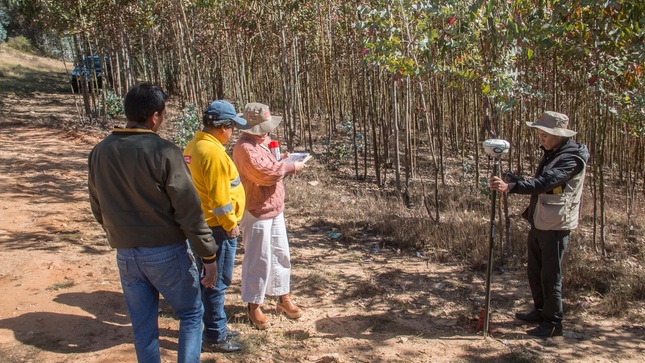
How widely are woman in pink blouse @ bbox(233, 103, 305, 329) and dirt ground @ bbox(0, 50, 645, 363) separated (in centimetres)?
32

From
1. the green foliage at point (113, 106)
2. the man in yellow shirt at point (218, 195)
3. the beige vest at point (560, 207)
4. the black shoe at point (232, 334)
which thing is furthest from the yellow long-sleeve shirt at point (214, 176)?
the green foliage at point (113, 106)

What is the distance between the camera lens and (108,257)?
17.7ft

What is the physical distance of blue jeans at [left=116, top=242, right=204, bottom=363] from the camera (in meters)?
2.66

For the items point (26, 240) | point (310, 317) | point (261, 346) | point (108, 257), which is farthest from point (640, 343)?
point (26, 240)

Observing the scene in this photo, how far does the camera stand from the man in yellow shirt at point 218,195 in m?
3.19

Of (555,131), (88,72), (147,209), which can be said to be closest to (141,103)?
(147,209)

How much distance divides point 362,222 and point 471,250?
157 cm

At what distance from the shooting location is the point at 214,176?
125 inches

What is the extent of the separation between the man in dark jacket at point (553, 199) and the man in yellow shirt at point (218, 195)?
176 centimetres

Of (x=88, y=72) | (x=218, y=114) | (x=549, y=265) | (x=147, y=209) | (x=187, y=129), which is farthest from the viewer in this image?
(x=88, y=72)

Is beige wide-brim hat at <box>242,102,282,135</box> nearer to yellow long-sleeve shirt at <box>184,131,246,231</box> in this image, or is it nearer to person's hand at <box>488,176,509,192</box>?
yellow long-sleeve shirt at <box>184,131,246,231</box>

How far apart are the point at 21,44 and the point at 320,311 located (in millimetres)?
30254

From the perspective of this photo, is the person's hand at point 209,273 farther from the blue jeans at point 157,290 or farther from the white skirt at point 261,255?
the white skirt at point 261,255

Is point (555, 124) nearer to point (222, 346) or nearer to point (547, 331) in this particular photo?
point (547, 331)
